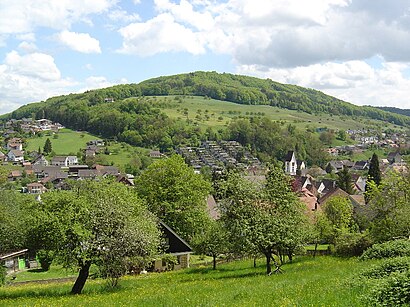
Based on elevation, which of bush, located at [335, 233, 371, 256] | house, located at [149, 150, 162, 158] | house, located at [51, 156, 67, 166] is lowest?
bush, located at [335, 233, 371, 256]

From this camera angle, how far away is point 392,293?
1191 centimetres

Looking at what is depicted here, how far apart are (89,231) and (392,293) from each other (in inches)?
676

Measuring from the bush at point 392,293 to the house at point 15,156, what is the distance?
654 feet

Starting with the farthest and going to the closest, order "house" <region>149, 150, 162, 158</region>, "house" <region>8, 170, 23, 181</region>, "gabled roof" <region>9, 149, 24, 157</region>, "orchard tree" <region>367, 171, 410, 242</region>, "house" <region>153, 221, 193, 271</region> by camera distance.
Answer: "gabled roof" <region>9, 149, 24, 157</region>
"house" <region>149, 150, 162, 158</region>
"house" <region>8, 170, 23, 181</region>
"house" <region>153, 221, 193, 271</region>
"orchard tree" <region>367, 171, 410, 242</region>

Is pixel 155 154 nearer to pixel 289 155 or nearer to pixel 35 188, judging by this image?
pixel 35 188

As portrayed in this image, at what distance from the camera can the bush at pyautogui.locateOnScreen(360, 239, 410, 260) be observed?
81.7 feet

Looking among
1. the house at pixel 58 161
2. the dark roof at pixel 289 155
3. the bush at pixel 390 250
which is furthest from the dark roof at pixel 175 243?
the house at pixel 58 161

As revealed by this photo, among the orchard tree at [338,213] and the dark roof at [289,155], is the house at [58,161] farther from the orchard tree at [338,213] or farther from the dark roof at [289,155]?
the orchard tree at [338,213]

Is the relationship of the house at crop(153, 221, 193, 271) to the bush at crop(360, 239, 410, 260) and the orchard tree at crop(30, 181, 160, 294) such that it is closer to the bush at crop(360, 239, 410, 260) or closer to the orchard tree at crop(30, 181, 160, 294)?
the orchard tree at crop(30, 181, 160, 294)

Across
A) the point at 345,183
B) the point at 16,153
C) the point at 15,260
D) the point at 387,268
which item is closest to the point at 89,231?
the point at 387,268

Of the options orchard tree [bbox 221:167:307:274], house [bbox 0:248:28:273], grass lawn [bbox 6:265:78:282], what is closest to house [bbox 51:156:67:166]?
house [bbox 0:248:28:273]

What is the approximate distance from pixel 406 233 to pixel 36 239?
27343 millimetres

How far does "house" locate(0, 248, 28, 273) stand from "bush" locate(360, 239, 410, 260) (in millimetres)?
35392

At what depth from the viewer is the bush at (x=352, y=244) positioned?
37.9 metres
